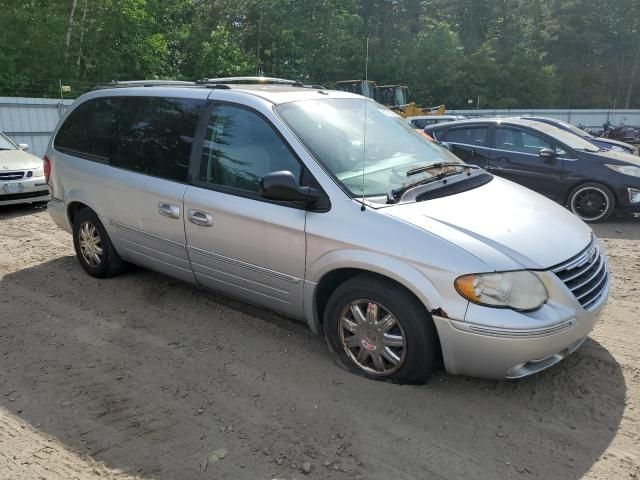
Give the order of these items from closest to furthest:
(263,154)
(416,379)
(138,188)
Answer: (416,379) → (263,154) → (138,188)

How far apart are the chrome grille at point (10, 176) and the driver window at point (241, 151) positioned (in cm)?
571

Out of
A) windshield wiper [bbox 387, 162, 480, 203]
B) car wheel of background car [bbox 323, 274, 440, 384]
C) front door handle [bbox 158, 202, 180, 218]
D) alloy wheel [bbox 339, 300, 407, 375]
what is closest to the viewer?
car wheel of background car [bbox 323, 274, 440, 384]

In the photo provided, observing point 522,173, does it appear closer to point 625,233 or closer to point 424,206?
point 625,233

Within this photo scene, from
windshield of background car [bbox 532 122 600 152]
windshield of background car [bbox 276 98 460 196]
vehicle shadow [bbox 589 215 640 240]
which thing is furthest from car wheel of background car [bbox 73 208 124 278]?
windshield of background car [bbox 532 122 600 152]

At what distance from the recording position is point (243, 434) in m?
3.04

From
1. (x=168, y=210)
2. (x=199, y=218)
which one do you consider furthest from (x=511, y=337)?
(x=168, y=210)

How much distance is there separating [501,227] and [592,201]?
241 inches

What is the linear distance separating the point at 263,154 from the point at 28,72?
22.0 m

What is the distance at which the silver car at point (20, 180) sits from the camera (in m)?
8.37

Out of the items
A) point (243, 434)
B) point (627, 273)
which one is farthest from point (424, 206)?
point (627, 273)

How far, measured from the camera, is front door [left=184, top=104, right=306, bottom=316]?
370 centimetres

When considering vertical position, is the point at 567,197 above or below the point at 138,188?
below

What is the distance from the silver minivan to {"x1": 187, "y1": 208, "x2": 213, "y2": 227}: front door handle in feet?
0.04

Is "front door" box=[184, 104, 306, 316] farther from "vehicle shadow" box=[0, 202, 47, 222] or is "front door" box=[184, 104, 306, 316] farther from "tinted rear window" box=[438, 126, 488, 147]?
"tinted rear window" box=[438, 126, 488, 147]
